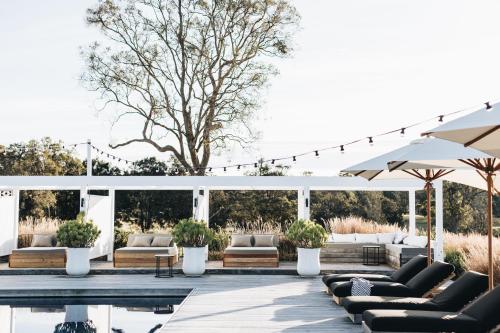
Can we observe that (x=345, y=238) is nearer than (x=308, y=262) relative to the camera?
No

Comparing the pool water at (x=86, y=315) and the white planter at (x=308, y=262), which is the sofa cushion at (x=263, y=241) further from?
the pool water at (x=86, y=315)

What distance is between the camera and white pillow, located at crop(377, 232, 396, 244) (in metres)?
16.7

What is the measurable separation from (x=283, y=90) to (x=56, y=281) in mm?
12385

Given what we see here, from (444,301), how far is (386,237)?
8.77 m

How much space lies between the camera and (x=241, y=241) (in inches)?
630

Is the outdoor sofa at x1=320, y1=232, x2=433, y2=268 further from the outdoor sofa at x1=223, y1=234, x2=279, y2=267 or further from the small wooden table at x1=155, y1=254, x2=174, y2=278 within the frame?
the small wooden table at x1=155, y1=254, x2=174, y2=278

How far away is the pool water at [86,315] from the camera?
9.47 metres

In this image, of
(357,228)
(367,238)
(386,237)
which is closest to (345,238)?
(367,238)

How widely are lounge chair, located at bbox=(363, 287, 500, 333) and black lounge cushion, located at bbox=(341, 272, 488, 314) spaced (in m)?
0.85

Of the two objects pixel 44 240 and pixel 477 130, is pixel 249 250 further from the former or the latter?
pixel 477 130

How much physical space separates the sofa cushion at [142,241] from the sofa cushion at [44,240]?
6.52 ft

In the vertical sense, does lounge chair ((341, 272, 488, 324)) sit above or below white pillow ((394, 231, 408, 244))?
below

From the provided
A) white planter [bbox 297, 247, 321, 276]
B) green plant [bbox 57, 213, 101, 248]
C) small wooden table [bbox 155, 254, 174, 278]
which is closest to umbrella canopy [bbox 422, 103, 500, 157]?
white planter [bbox 297, 247, 321, 276]

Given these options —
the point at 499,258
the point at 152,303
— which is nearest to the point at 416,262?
the point at 499,258
